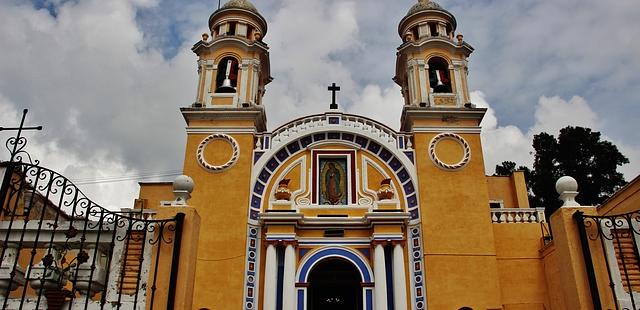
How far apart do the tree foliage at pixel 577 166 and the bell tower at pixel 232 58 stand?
14.6 meters

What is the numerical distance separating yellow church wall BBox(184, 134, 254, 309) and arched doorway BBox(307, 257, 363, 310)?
1.97 meters

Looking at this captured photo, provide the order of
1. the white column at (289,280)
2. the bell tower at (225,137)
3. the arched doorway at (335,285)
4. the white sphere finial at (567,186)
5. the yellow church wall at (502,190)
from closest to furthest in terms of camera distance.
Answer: the white sphere finial at (567,186) → the white column at (289,280) → the bell tower at (225,137) → the arched doorway at (335,285) → the yellow church wall at (502,190)

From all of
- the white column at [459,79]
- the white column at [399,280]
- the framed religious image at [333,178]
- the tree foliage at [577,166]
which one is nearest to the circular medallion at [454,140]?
the white column at [459,79]

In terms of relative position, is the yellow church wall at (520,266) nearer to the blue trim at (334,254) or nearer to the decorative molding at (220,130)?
the blue trim at (334,254)

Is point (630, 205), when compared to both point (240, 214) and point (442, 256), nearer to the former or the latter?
point (442, 256)

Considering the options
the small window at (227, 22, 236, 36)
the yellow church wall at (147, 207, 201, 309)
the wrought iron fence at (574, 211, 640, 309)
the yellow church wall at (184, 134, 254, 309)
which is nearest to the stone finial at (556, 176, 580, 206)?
the wrought iron fence at (574, 211, 640, 309)

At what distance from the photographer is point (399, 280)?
41.2ft

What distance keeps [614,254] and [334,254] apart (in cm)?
785

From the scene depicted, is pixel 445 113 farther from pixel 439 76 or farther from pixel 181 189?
pixel 181 189

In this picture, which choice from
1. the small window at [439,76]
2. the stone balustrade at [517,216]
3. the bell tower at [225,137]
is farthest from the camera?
the small window at [439,76]

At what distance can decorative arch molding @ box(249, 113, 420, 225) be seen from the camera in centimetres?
1402

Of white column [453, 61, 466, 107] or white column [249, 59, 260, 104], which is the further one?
white column [249, 59, 260, 104]

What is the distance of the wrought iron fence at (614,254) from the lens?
5.81 metres

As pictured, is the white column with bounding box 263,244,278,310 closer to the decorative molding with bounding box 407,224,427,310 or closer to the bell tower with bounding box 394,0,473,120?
the decorative molding with bounding box 407,224,427,310
